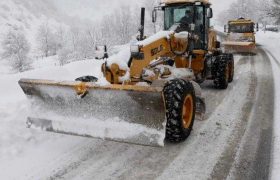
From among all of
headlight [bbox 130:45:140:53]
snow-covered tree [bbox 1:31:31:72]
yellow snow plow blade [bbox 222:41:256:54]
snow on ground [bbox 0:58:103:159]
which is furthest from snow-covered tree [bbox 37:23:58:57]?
headlight [bbox 130:45:140:53]

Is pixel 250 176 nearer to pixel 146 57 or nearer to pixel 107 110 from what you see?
pixel 107 110

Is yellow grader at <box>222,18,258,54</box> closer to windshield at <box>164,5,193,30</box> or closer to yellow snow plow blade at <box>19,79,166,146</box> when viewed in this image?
windshield at <box>164,5,193,30</box>

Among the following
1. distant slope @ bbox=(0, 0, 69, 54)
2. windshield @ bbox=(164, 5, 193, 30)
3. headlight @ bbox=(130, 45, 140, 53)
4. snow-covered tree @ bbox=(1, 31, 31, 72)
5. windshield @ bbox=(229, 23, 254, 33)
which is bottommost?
snow-covered tree @ bbox=(1, 31, 31, 72)

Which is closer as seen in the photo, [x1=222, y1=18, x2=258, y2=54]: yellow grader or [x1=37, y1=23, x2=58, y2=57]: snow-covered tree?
[x1=222, y1=18, x2=258, y2=54]: yellow grader

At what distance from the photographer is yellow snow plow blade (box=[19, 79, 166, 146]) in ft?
16.8

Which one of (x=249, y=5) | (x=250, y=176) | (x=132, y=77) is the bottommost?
(x=250, y=176)

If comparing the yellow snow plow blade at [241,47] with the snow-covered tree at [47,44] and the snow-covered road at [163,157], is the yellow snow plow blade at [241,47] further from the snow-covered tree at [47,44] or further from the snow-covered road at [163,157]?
the snow-covered tree at [47,44]

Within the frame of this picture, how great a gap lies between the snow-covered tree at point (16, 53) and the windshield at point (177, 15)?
4268 centimetres

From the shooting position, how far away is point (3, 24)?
107 m

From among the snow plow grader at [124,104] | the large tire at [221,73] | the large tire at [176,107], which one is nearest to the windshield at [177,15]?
the large tire at [221,73]

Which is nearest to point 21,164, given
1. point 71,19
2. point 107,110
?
point 107,110

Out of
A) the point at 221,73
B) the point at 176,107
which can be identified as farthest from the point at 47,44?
the point at 176,107

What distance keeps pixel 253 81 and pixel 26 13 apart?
416 feet

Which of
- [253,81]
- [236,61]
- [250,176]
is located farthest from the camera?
[236,61]
